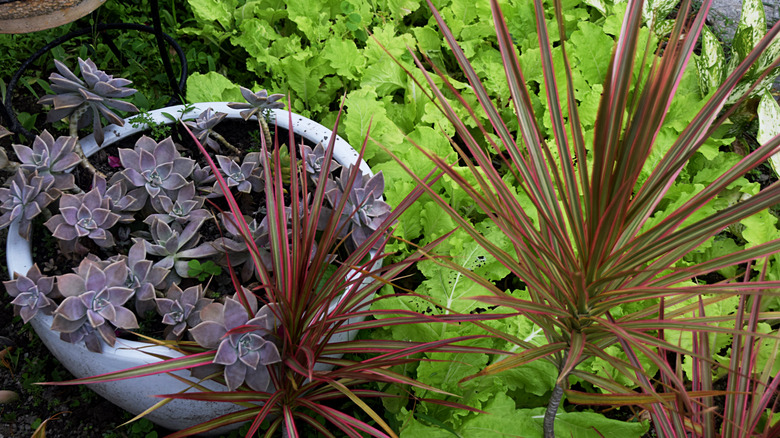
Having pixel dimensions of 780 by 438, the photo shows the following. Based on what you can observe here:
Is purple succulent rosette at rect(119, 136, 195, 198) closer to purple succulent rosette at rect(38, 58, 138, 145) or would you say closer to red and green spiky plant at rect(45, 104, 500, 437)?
purple succulent rosette at rect(38, 58, 138, 145)

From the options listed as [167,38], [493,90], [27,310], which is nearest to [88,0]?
[27,310]

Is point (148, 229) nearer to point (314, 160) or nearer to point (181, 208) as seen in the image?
point (181, 208)

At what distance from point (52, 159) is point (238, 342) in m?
0.66

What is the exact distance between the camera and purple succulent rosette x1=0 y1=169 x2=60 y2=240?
1252 millimetres

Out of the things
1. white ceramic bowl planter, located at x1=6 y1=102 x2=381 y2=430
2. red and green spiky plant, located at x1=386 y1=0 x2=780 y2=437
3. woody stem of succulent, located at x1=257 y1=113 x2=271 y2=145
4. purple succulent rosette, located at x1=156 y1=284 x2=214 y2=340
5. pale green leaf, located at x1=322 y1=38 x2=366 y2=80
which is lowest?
white ceramic bowl planter, located at x1=6 y1=102 x2=381 y2=430

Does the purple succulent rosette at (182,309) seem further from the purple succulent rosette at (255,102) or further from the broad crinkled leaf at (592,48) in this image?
the broad crinkled leaf at (592,48)

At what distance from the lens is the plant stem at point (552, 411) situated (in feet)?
3.93

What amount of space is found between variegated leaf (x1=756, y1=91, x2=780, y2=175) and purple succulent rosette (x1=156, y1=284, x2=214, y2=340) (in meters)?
1.85

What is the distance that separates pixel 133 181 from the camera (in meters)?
1.34

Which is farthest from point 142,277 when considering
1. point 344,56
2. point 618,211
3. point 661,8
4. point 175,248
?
point 661,8

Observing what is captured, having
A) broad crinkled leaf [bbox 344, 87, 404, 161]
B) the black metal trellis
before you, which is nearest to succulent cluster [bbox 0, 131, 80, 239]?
the black metal trellis

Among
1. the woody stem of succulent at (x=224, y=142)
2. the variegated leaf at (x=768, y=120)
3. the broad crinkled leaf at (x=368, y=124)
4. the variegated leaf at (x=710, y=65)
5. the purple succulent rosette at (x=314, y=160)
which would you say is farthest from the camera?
the variegated leaf at (x=710, y=65)

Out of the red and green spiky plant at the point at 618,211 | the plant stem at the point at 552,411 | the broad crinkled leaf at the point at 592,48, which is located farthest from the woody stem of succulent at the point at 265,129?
the broad crinkled leaf at the point at 592,48

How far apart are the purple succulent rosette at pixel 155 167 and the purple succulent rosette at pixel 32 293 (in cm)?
29
